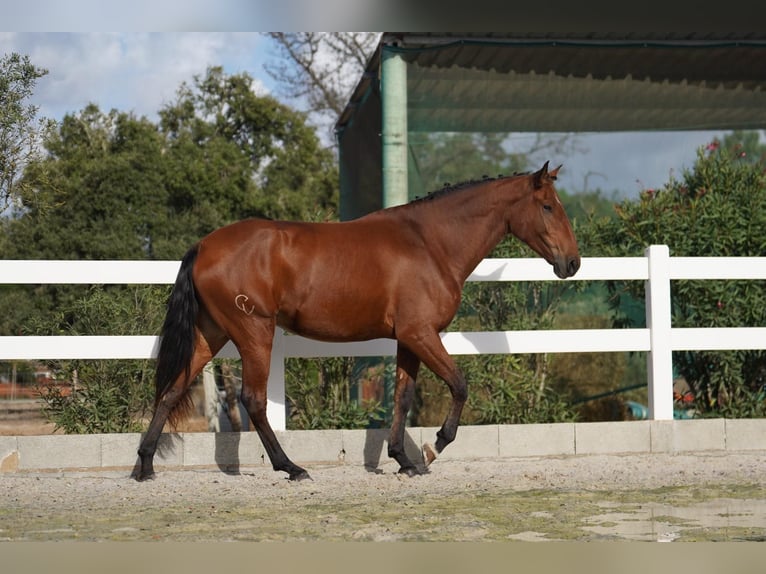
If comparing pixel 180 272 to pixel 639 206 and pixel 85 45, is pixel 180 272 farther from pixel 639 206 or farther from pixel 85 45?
pixel 85 45

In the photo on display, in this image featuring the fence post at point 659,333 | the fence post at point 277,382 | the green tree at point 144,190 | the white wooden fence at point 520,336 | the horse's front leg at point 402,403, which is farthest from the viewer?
the green tree at point 144,190

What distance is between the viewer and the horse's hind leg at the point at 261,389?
5941 millimetres

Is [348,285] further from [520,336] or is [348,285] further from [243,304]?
[520,336]

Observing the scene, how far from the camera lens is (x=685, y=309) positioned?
821 centimetres

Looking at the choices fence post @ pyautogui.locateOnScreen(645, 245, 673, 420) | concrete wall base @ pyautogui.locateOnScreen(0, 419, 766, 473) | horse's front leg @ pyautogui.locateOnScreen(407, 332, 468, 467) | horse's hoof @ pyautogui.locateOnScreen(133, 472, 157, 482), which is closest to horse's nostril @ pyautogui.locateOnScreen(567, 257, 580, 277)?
horse's front leg @ pyautogui.locateOnScreen(407, 332, 468, 467)

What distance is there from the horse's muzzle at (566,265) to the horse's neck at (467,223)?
1.49 ft

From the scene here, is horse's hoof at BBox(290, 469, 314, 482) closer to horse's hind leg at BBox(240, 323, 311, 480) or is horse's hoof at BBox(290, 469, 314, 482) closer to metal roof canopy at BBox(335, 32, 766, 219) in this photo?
horse's hind leg at BBox(240, 323, 311, 480)

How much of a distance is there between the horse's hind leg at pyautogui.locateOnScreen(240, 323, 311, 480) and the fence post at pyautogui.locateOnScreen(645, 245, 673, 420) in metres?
2.93

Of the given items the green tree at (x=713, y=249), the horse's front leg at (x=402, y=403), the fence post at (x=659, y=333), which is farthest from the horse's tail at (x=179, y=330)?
the green tree at (x=713, y=249)

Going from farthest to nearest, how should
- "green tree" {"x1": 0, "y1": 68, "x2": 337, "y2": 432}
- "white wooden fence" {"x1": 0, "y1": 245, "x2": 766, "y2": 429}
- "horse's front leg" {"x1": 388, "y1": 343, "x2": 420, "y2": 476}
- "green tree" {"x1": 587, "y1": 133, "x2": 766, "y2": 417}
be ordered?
"green tree" {"x1": 587, "y1": 133, "x2": 766, "y2": 417} < "green tree" {"x1": 0, "y1": 68, "x2": 337, "y2": 432} < "white wooden fence" {"x1": 0, "y1": 245, "x2": 766, "y2": 429} < "horse's front leg" {"x1": 388, "y1": 343, "x2": 420, "y2": 476}

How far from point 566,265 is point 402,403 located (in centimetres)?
145

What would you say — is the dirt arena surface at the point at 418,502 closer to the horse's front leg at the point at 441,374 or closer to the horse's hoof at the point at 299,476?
the horse's hoof at the point at 299,476

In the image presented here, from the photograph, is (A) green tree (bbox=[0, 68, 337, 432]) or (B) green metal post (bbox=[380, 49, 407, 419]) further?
(B) green metal post (bbox=[380, 49, 407, 419])

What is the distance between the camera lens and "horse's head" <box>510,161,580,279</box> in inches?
252
